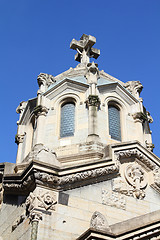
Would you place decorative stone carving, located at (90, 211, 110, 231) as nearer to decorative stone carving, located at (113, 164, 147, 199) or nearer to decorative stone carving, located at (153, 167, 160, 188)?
decorative stone carving, located at (113, 164, 147, 199)

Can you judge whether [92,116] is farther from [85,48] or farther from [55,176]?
[85,48]

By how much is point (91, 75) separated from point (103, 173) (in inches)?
376

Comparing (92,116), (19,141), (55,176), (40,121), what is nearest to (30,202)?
(55,176)

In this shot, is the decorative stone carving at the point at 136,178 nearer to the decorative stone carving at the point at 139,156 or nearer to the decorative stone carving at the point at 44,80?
the decorative stone carving at the point at 139,156

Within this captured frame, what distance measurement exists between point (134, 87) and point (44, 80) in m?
5.91

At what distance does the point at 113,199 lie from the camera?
15516 mm

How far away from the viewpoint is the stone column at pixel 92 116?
2073 cm

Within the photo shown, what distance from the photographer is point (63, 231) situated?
44.5ft

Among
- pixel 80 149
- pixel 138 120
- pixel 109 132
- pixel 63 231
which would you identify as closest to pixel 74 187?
pixel 63 231

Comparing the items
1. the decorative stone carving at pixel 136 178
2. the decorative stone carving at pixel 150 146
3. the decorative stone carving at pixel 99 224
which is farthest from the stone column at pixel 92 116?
the decorative stone carving at pixel 99 224

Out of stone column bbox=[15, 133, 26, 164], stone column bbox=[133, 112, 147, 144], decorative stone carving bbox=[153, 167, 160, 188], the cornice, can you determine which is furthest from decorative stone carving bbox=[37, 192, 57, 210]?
stone column bbox=[133, 112, 147, 144]

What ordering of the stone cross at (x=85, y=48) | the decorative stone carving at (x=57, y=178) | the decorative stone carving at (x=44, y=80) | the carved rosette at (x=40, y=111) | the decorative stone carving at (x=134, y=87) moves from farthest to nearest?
the stone cross at (x=85, y=48)
the decorative stone carving at (x=134, y=87)
the decorative stone carving at (x=44, y=80)
the carved rosette at (x=40, y=111)
the decorative stone carving at (x=57, y=178)

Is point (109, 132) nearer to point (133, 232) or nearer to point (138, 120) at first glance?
point (138, 120)

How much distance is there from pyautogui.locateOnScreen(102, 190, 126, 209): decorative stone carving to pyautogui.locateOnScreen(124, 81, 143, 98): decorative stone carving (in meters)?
10.8
